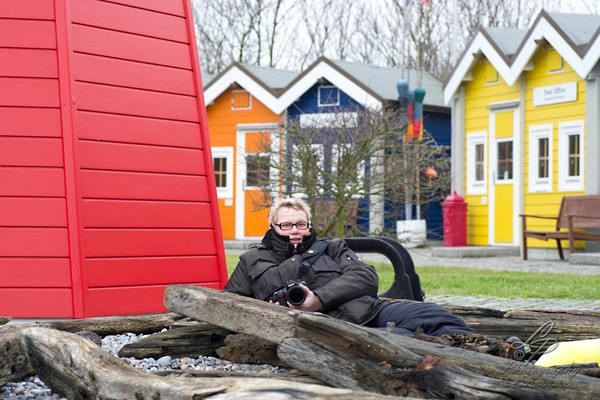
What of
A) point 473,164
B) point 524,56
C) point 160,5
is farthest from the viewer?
point 473,164

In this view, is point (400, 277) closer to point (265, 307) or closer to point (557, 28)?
point (265, 307)

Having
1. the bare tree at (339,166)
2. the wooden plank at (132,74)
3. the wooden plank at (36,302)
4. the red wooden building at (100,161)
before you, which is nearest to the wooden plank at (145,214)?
the red wooden building at (100,161)

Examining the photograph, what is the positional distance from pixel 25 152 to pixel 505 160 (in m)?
12.8

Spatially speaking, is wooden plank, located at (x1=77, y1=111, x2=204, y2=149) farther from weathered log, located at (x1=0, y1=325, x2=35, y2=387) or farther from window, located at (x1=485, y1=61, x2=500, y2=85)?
window, located at (x1=485, y1=61, x2=500, y2=85)

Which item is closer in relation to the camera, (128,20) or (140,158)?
(140,158)

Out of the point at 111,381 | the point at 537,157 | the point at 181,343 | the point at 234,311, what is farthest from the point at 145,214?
the point at 537,157

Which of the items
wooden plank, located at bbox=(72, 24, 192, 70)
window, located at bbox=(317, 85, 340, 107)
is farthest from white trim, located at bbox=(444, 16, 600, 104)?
wooden plank, located at bbox=(72, 24, 192, 70)

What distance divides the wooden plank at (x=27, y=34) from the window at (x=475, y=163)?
1279 cm

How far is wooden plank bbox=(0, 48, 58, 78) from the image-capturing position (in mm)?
5918

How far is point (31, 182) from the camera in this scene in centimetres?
582

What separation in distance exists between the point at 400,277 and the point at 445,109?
16301mm

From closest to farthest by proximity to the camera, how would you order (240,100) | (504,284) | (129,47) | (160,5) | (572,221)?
(129,47)
(160,5)
(504,284)
(572,221)
(240,100)

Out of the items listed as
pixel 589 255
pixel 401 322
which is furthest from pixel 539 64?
pixel 401 322

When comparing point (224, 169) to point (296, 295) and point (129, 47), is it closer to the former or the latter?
point (129, 47)
